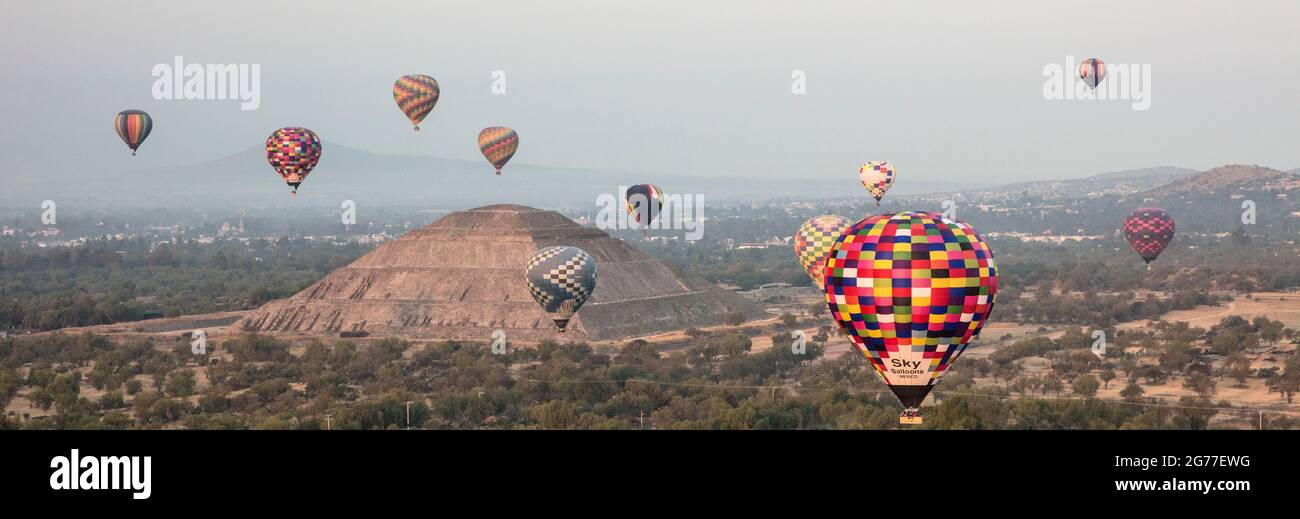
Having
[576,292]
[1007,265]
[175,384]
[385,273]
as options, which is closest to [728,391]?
[576,292]

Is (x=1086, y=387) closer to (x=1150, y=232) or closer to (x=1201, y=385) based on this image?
(x=1201, y=385)

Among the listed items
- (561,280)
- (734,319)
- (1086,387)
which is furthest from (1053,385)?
(734,319)

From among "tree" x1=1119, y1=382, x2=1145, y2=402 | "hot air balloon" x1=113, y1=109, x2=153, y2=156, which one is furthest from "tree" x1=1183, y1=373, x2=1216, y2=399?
"hot air balloon" x1=113, y1=109, x2=153, y2=156

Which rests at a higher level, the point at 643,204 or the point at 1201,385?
the point at 643,204

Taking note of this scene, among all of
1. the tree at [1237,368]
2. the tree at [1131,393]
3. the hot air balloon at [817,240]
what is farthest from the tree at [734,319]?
the tree at [1131,393]

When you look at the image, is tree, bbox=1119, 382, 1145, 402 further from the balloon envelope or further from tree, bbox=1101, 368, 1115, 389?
the balloon envelope

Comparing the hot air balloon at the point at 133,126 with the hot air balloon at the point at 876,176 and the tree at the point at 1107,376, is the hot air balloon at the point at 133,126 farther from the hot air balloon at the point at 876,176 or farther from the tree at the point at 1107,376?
the tree at the point at 1107,376
